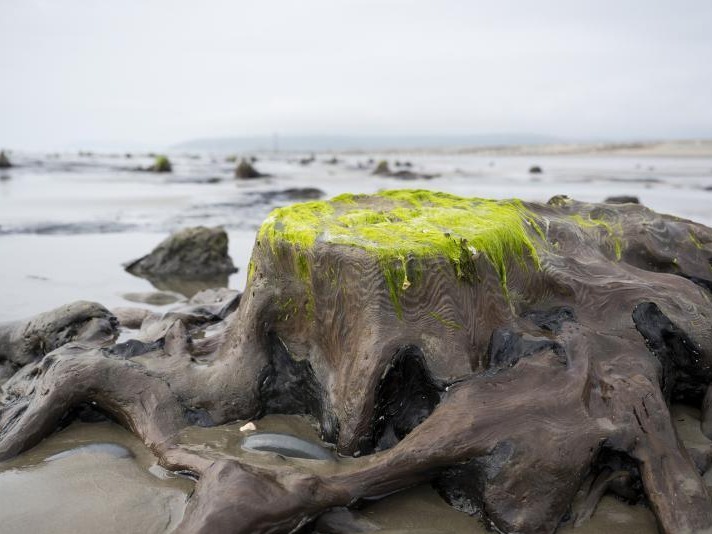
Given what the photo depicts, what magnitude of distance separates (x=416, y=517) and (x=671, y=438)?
1.34m

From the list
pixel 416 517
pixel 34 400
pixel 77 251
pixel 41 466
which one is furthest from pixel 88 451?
pixel 77 251

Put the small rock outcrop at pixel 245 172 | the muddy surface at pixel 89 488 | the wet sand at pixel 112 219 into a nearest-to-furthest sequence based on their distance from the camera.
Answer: the muddy surface at pixel 89 488 < the wet sand at pixel 112 219 < the small rock outcrop at pixel 245 172

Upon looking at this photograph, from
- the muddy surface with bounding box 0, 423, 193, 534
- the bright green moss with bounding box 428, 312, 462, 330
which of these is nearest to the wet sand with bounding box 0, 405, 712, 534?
the muddy surface with bounding box 0, 423, 193, 534

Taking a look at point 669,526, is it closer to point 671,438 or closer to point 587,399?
point 671,438

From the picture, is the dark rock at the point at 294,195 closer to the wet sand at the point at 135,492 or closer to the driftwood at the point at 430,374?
the driftwood at the point at 430,374

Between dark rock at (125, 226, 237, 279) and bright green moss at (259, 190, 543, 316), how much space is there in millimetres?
4401


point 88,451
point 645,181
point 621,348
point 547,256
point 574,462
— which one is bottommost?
point 645,181

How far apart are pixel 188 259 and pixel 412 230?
18.4 feet

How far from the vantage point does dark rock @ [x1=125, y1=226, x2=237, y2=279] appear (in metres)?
8.46

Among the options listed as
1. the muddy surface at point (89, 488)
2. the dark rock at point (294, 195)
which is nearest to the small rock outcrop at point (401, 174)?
the dark rock at point (294, 195)

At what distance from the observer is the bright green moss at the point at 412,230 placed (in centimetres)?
341

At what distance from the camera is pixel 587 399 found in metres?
3.12

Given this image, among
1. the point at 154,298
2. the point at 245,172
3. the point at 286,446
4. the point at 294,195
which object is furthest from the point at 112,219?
the point at 245,172

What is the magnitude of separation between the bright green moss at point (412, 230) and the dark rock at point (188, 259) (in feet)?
14.4
